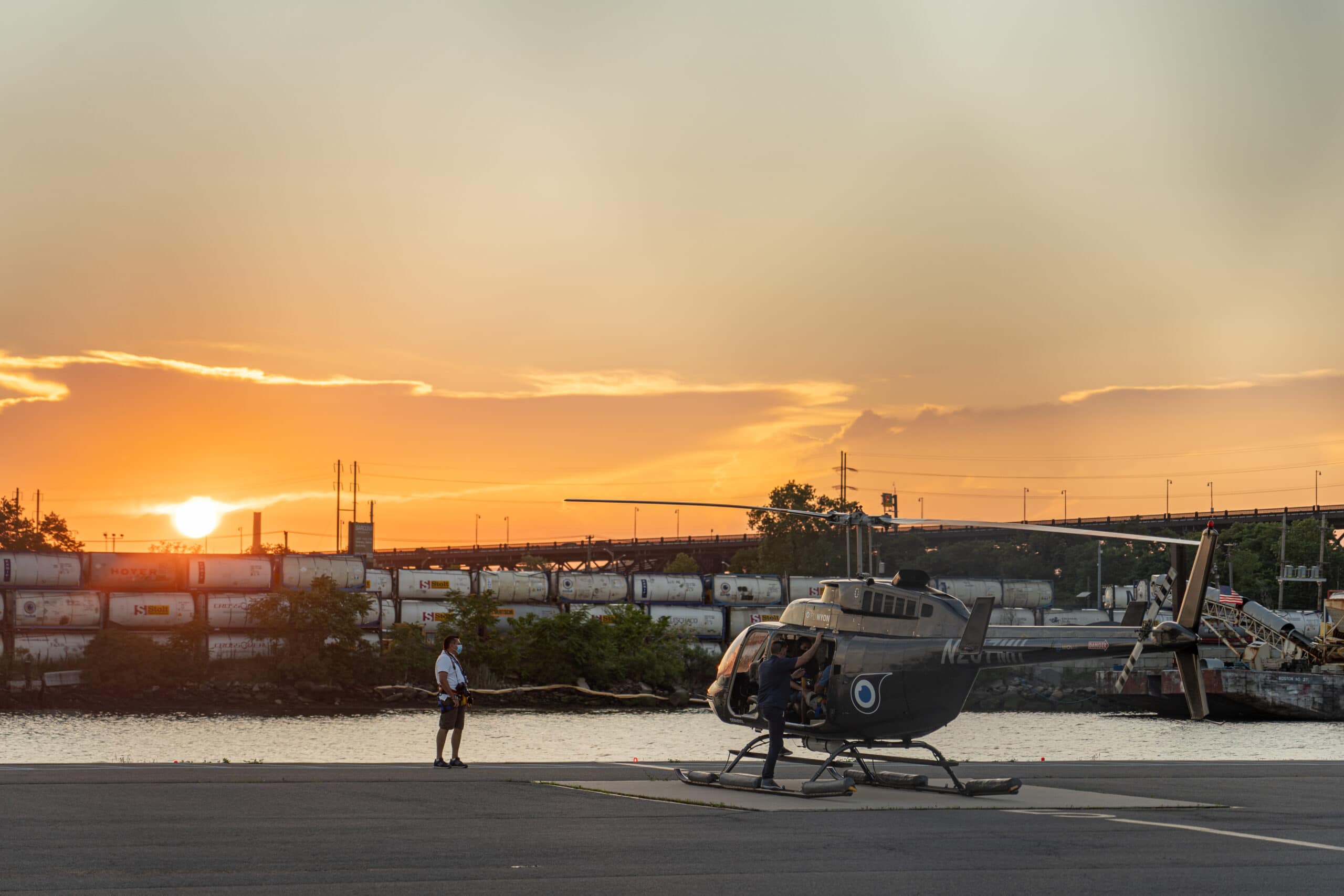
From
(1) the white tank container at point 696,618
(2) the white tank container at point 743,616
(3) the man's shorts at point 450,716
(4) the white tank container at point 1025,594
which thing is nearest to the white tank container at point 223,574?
(1) the white tank container at point 696,618

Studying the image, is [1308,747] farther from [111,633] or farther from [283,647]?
[111,633]

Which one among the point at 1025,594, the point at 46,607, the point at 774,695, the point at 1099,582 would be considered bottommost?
the point at 1025,594

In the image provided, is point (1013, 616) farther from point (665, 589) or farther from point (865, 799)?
point (865, 799)

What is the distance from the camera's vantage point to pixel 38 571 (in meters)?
91.5

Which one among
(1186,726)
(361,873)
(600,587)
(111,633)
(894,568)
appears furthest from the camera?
(894,568)

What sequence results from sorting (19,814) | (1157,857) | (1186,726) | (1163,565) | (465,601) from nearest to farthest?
(1157,857) < (19,814) < (1186,726) < (465,601) < (1163,565)

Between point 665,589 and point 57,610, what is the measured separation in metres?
47.9

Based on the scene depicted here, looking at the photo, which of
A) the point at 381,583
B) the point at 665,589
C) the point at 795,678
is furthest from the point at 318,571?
the point at 795,678

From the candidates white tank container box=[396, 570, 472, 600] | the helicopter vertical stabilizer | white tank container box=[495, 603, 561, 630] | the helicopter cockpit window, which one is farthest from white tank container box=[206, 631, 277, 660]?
the helicopter vertical stabilizer

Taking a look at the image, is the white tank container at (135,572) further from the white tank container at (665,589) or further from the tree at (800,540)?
the tree at (800,540)

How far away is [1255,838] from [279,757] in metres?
34.1

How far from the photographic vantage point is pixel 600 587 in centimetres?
11481

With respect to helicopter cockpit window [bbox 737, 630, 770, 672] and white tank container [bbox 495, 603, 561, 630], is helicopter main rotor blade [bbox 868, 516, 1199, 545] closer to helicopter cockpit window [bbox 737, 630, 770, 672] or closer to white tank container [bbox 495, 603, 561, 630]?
helicopter cockpit window [bbox 737, 630, 770, 672]

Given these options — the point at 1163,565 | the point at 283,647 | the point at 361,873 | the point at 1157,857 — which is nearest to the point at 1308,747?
the point at 1157,857
